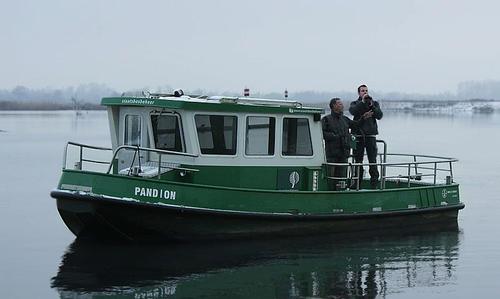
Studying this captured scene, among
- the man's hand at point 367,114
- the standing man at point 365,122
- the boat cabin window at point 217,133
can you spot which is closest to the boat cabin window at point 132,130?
the boat cabin window at point 217,133

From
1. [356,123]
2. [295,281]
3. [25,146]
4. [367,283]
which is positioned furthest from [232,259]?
[25,146]

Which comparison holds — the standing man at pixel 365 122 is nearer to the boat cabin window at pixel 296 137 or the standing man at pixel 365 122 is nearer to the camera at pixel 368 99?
the camera at pixel 368 99

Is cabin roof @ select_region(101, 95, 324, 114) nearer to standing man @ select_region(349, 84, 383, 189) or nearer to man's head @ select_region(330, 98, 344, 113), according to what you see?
man's head @ select_region(330, 98, 344, 113)

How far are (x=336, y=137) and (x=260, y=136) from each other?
5.37 feet

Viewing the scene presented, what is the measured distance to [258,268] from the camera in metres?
12.3

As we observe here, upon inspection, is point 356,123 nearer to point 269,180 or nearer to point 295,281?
point 269,180

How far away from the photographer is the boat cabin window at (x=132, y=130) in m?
13.9

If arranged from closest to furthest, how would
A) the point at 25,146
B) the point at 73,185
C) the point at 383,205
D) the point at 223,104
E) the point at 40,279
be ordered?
the point at 40,279, the point at 73,185, the point at 223,104, the point at 383,205, the point at 25,146

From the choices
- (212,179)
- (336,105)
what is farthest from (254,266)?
(336,105)

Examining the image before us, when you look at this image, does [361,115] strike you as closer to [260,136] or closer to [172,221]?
[260,136]

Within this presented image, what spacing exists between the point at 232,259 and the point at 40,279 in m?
3.02

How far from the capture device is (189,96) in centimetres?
1436

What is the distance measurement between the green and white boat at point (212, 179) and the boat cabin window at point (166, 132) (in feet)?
0.06

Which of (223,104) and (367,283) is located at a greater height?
(223,104)
